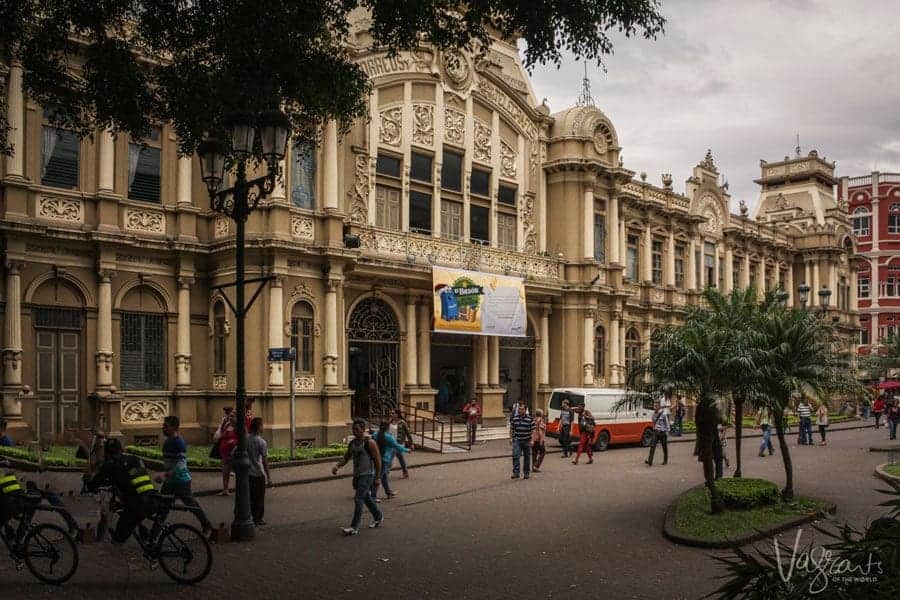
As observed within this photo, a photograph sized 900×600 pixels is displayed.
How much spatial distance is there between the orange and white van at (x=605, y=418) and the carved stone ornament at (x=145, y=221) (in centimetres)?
1304

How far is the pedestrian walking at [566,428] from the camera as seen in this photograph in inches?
A: 987

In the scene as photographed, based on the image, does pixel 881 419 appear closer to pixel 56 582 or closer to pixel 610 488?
pixel 610 488

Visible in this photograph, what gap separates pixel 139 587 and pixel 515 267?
75.0 feet

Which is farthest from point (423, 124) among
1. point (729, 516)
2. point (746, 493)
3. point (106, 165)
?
point (729, 516)

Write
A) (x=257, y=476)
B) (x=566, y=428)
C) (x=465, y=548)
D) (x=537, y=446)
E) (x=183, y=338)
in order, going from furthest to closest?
(x=566, y=428), (x=183, y=338), (x=537, y=446), (x=257, y=476), (x=465, y=548)

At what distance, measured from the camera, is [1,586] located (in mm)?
9336

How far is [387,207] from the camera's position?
1115 inches

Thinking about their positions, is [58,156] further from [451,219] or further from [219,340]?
[451,219]

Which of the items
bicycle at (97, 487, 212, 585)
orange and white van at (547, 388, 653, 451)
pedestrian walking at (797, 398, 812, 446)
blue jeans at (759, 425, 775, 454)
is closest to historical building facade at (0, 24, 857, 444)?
orange and white van at (547, 388, 653, 451)

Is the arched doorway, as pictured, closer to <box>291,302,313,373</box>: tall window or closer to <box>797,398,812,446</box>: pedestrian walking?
<box>291,302,313,373</box>: tall window

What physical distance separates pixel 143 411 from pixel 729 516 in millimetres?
15548

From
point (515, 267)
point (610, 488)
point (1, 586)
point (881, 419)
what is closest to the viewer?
point (1, 586)

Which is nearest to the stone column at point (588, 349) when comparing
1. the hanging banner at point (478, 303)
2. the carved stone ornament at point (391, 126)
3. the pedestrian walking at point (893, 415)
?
the hanging banner at point (478, 303)

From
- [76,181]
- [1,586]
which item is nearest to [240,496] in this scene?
[1,586]
